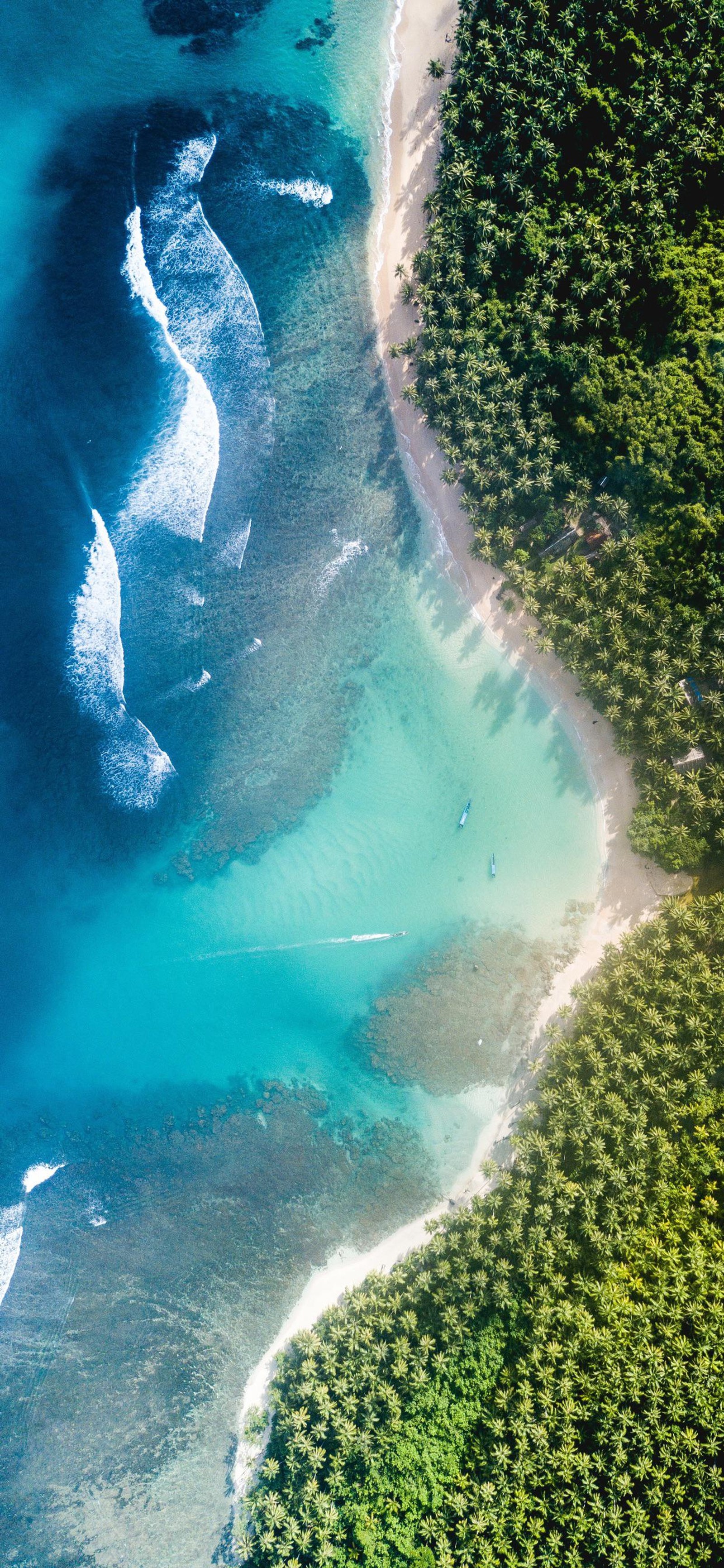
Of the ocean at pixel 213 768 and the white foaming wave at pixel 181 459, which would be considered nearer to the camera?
the ocean at pixel 213 768

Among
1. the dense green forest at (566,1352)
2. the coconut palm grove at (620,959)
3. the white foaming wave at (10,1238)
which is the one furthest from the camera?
the white foaming wave at (10,1238)

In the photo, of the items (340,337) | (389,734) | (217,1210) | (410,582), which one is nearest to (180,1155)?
(217,1210)

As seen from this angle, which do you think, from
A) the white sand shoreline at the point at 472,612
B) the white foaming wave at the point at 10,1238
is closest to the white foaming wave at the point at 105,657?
the white sand shoreline at the point at 472,612

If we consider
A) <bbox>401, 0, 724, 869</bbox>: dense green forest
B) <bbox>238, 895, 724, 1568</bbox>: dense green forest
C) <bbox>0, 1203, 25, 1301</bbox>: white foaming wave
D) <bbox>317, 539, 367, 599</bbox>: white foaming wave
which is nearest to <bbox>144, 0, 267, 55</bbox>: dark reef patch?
<bbox>401, 0, 724, 869</bbox>: dense green forest

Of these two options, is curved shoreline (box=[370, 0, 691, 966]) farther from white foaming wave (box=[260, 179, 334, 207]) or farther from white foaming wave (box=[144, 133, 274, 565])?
white foaming wave (box=[144, 133, 274, 565])

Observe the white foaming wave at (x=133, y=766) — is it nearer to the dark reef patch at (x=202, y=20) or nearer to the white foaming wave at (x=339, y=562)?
the white foaming wave at (x=339, y=562)

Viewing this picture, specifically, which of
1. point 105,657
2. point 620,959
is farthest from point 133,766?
point 620,959
